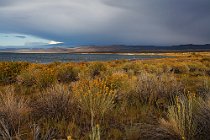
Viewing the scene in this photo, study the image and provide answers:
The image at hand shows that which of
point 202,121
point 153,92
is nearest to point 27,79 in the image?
point 153,92

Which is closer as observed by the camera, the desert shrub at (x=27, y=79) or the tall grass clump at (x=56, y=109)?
the tall grass clump at (x=56, y=109)

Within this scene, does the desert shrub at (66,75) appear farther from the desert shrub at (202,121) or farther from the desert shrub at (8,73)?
the desert shrub at (202,121)

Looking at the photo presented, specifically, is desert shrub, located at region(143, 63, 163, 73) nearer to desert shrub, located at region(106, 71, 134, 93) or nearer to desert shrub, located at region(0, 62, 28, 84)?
desert shrub, located at region(0, 62, 28, 84)

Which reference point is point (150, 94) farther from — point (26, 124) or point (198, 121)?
point (26, 124)

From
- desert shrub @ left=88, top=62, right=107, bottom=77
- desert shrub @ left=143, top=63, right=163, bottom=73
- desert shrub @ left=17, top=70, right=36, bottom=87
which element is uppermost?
desert shrub @ left=17, top=70, right=36, bottom=87

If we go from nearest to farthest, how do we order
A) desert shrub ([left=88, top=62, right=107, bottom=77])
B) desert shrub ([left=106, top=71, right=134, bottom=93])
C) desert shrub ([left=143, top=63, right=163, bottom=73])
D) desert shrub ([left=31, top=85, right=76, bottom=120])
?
desert shrub ([left=31, top=85, right=76, bottom=120])
desert shrub ([left=106, top=71, right=134, bottom=93])
desert shrub ([left=88, top=62, right=107, bottom=77])
desert shrub ([left=143, top=63, right=163, bottom=73])

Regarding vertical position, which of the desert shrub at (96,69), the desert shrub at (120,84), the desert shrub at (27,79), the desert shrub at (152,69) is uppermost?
the desert shrub at (120,84)

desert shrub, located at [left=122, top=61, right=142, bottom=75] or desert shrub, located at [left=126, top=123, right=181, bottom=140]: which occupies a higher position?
desert shrub, located at [left=126, top=123, right=181, bottom=140]

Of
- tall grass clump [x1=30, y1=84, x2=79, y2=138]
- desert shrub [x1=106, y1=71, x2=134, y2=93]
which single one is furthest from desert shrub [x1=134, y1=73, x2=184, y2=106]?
tall grass clump [x1=30, y1=84, x2=79, y2=138]

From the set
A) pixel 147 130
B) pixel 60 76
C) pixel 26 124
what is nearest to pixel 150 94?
pixel 147 130

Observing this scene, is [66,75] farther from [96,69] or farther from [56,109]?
[56,109]

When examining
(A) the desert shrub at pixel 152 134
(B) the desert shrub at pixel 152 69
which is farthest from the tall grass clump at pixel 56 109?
(B) the desert shrub at pixel 152 69

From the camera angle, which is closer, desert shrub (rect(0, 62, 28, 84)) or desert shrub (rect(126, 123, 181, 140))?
desert shrub (rect(126, 123, 181, 140))

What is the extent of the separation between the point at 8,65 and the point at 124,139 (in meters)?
10.9
